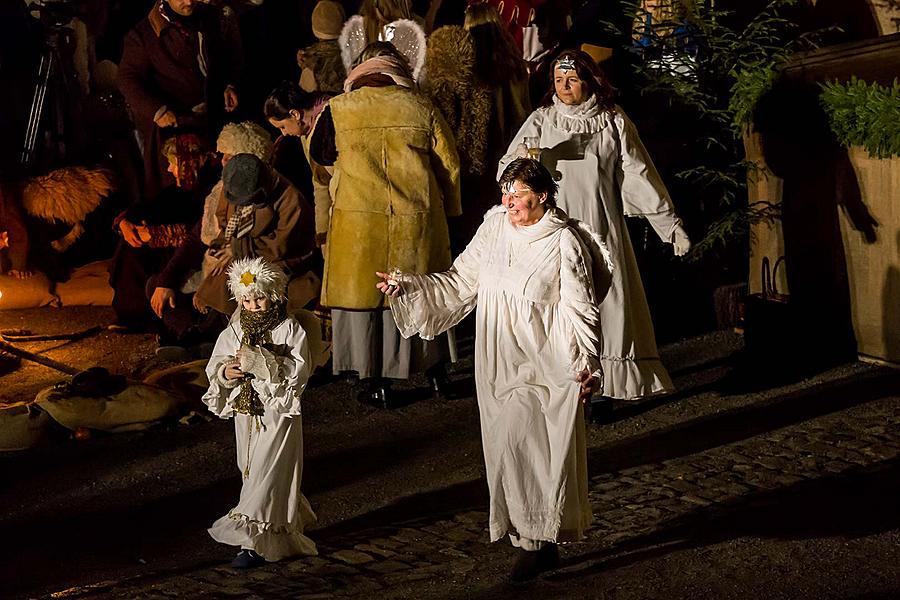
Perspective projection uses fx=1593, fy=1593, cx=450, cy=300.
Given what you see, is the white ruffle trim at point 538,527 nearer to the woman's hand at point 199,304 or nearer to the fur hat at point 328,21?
the woman's hand at point 199,304

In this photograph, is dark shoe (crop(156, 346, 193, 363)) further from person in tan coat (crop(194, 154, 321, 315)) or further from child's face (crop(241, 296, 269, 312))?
child's face (crop(241, 296, 269, 312))

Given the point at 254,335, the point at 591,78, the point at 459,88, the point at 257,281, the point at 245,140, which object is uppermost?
the point at 459,88

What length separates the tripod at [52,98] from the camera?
45.8 feet

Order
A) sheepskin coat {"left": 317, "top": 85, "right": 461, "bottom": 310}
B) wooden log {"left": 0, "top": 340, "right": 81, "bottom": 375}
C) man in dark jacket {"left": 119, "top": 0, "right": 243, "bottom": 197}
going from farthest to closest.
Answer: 1. man in dark jacket {"left": 119, "top": 0, "right": 243, "bottom": 197}
2. wooden log {"left": 0, "top": 340, "right": 81, "bottom": 375}
3. sheepskin coat {"left": 317, "top": 85, "right": 461, "bottom": 310}

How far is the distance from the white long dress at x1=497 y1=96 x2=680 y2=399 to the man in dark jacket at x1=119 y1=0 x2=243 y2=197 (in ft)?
12.4

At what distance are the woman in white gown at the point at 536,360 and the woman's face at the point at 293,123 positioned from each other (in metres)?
4.26

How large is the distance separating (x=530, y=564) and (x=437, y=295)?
1.30 m

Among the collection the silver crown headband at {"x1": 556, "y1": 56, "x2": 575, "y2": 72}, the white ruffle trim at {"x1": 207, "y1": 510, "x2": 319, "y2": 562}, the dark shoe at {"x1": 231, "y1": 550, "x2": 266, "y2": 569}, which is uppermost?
the silver crown headband at {"x1": 556, "y1": 56, "x2": 575, "y2": 72}

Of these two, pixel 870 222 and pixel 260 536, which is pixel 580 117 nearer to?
pixel 870 222

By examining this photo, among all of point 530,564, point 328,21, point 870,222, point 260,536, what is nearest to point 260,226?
point 328,21

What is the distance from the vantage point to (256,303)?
7195 mm

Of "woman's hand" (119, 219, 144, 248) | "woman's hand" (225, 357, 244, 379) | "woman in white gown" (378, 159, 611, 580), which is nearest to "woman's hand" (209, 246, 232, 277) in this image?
"woman's hand" (119, 219, 144, 248)

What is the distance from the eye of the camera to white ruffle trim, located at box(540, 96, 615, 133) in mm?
9367

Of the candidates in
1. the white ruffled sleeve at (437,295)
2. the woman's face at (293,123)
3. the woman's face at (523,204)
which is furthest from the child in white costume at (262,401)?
the woman's face at (293,123)
